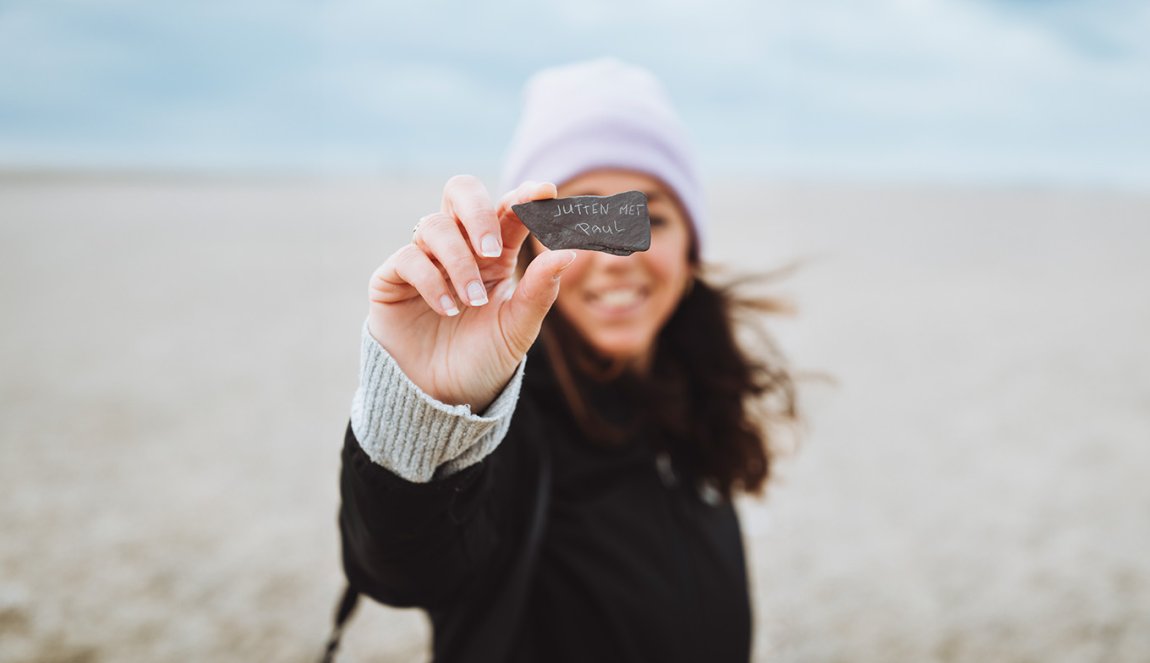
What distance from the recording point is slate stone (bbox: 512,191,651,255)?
117 centimetres

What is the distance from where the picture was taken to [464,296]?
1.08 meters

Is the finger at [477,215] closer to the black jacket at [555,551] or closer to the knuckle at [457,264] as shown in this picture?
the knuckle at [457,264]

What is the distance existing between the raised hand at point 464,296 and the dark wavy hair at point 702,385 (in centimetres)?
89

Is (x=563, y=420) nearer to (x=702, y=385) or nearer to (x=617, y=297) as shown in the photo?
(x=617, y=297)

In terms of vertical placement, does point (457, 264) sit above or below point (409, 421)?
above

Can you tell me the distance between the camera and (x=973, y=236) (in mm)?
19266

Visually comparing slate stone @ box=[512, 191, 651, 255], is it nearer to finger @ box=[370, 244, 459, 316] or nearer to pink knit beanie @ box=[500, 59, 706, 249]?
finger @ box=[370, 244, 459, 316]

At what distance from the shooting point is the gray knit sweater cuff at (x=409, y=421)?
1.16 m

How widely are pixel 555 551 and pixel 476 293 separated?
1.06m

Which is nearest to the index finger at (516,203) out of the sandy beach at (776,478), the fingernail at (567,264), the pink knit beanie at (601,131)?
the fingernail at (567,264)

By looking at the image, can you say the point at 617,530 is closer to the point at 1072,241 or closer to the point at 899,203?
the point at 1072,241

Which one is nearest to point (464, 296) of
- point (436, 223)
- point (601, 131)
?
point (436, 223)

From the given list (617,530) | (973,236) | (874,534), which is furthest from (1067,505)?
(973,236)

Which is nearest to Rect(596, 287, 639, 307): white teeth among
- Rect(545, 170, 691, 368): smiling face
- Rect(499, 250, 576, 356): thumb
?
Rect(545, 170, 691, 368): smiling face
